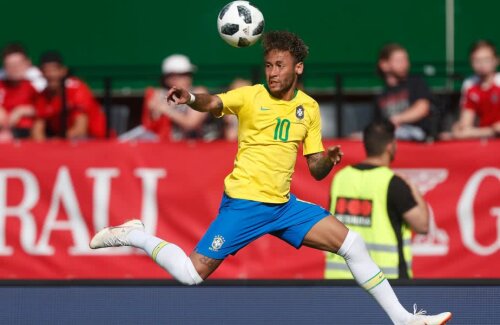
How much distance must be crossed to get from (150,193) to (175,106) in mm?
1077

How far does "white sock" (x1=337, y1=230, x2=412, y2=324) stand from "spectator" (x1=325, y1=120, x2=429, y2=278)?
1.37 metres

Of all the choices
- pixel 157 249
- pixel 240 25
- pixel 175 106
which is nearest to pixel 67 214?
pixel 175 106

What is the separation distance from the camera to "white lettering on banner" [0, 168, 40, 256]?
43.4ft

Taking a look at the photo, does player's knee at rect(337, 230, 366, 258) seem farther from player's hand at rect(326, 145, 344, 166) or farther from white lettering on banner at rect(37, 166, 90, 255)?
white lettering on banner at rect(37, 166, 90, 255)

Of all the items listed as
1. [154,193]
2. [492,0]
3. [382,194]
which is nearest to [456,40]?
[492,0]

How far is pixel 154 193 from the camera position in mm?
13195

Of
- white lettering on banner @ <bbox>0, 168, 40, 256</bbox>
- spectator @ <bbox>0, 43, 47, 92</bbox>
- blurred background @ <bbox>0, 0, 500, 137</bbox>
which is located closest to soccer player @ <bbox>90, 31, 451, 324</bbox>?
white lettering on banner @ <bbox>0, 168, 40, 256</bbox>

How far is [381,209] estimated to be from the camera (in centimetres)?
1016

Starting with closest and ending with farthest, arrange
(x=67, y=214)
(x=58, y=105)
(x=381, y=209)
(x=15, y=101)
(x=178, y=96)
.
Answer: (x=178, y=96) → (x=381, y=209) → (x=67, y=214) → (x=58, y=105) → (x=15, y=101)

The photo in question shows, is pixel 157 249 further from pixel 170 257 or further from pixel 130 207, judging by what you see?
pixel 130 207

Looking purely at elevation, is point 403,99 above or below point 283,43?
below

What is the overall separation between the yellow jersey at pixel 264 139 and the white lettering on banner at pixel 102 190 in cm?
456

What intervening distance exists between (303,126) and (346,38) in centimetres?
729
